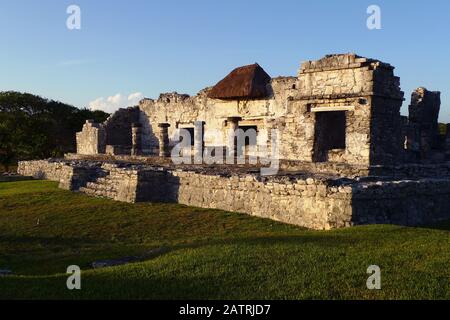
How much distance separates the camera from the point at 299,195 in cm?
991

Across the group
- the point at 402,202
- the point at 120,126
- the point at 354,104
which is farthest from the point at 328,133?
the point at 120,126

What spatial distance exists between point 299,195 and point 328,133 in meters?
6.72

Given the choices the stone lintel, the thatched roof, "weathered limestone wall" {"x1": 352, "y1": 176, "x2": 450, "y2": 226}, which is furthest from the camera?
the thatched roof

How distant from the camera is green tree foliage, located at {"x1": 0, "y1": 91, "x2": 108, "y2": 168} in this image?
29766 millimetres

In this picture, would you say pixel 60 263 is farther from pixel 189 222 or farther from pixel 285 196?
pixel 285 196

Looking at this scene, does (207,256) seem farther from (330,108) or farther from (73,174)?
(73,174)

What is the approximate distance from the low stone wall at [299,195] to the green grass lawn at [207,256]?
42 cm

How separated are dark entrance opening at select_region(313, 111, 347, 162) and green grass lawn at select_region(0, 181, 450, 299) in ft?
18.4

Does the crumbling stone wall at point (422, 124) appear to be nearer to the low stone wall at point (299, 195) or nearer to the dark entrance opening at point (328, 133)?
the dark entrance opening at point (328, 133)

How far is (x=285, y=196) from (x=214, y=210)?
1.89 meters

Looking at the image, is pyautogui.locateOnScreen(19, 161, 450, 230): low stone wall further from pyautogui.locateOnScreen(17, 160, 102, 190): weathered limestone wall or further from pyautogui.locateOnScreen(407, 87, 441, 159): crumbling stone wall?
pyautogui.locateOnScreen(407, 87, 441, 159): crumbling stone wall

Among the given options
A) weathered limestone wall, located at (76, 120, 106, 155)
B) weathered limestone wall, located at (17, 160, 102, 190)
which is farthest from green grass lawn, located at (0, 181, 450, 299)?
weathered limestone wall, located at (76, 120, 106, 155)
